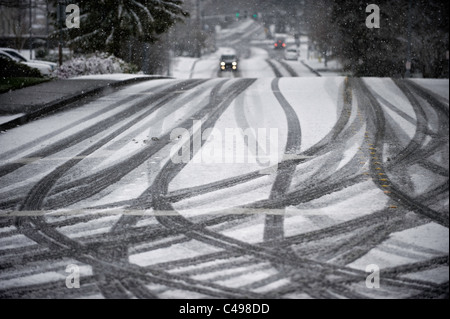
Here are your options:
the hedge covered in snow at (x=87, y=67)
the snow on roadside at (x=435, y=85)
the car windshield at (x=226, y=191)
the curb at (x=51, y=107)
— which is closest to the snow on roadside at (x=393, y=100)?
the car windshield at (x=226, y=191)

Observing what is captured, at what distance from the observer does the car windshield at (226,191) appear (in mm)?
5445

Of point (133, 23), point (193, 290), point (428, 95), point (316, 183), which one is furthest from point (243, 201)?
point (133, 23)

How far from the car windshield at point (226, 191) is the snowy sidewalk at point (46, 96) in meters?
0.08

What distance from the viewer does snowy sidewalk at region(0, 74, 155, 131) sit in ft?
45.9

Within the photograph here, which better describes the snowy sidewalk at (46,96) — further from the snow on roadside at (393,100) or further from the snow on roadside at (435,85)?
the snow on roadside at (435,85)

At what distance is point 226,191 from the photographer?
8.49 m

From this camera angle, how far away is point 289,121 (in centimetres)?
1355

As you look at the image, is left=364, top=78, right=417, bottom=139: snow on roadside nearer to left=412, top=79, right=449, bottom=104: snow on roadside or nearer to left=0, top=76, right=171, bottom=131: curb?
left=412, top=79, right=449, bottom=104: snow on roadside

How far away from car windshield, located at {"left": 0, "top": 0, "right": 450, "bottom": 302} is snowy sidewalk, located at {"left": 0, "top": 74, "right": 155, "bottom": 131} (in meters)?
0.08

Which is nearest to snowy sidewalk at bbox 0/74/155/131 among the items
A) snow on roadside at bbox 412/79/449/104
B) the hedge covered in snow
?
the hedge covered in snow

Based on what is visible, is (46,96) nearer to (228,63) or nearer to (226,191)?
→ (226,191)

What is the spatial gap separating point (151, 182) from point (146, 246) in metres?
2.71

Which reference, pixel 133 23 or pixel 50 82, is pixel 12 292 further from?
pixel 133 23

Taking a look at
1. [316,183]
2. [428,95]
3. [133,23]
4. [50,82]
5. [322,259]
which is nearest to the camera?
[322,259]
